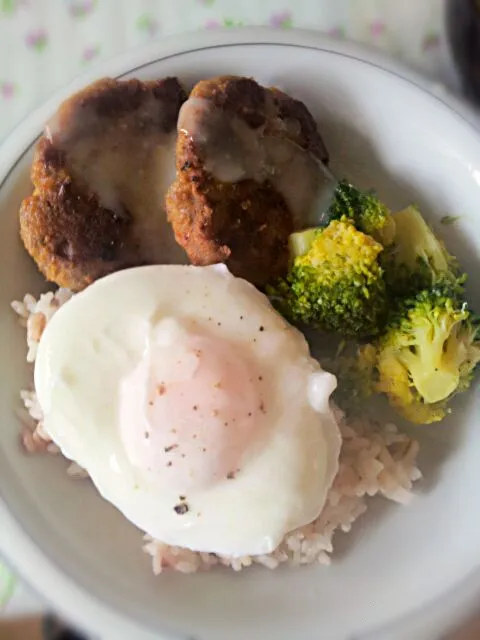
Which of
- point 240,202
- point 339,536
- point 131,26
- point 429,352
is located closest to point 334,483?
point 339,536

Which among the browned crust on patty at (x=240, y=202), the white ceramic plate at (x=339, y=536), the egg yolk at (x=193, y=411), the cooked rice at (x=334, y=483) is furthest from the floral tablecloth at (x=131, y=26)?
the egg yolk at (x=193, y=411)

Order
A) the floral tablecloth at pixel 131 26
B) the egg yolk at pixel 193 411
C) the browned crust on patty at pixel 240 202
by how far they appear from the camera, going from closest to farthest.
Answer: the egg yolk at pixel 193 411, the browned crust on patty at pixel 240 202, the floral tablecloth at pixel 131 26

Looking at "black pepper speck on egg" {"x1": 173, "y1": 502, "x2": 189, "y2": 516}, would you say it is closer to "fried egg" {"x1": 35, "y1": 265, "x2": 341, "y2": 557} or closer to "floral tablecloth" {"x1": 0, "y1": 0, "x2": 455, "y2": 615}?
"fried egg" {"x1": 35, "y1": 265, "x2": 341, "y2": 557}

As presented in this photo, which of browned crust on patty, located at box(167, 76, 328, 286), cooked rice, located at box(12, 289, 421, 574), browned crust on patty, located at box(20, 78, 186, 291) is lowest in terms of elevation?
cooked rice, located at box(12, 289, 421, 574)

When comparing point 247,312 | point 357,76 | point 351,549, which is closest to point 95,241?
point 247,312

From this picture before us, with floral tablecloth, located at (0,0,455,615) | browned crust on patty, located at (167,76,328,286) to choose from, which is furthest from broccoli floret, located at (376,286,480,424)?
floral tablecloth, located at (0,0,455,615)

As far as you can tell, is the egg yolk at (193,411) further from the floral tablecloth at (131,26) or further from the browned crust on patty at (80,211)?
the floral tablecloth at (131,26)
